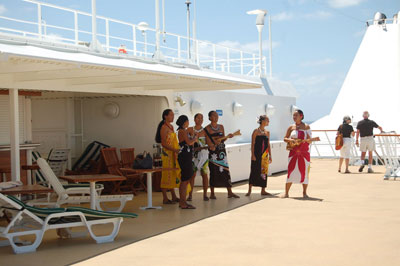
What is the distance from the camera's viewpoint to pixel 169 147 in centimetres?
809

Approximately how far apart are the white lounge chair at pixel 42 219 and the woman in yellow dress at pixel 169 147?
7.77 feet

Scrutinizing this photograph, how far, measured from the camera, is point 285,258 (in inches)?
194

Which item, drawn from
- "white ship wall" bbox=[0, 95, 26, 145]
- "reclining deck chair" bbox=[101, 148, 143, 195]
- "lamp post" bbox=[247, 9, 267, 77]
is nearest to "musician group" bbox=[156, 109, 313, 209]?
"reclining deck chair" bbox=[101, 148, 143, 195]

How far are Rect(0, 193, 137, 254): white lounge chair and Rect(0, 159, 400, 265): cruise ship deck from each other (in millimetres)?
118

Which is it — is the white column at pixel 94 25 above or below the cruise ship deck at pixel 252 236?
above

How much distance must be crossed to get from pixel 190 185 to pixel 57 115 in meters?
3.82

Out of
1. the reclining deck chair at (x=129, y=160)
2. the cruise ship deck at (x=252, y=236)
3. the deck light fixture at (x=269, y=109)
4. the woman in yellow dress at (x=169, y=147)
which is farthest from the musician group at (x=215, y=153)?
the deck light fixture at (x=269, y=109)

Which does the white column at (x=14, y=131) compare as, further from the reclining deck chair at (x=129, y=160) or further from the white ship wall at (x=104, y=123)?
the white ship wall at (x=104, y=123)

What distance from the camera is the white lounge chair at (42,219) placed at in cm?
532

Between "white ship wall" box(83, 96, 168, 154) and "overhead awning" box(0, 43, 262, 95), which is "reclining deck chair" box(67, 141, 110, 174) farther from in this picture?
"overhead awning" box(0, 43, 262, 95)

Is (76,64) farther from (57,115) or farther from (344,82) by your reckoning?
(344,82)

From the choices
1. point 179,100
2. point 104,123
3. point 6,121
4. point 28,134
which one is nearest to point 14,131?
point 6,121

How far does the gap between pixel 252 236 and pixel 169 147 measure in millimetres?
2506

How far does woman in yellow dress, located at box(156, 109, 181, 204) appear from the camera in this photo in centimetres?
809
